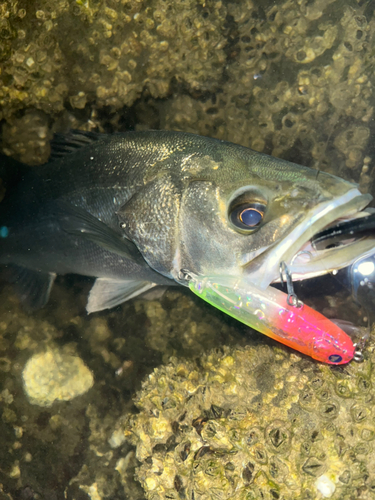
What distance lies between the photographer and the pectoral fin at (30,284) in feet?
10.9

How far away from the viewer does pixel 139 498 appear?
2.76 m

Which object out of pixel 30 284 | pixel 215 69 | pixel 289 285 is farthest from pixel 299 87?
pixel 30 284

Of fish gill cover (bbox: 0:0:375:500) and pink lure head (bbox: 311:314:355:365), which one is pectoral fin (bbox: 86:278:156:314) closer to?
fish gill cover (bbox: 0:0:375:500)

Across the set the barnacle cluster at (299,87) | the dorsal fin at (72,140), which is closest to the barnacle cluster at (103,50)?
the barnacle cluster at (299,87)

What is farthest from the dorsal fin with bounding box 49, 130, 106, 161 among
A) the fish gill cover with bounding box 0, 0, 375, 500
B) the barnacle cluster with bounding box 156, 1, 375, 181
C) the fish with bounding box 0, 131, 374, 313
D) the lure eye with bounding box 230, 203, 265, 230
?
the lure eye with bounding box 230, 203, 265, 230

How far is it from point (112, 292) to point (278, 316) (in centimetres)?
155

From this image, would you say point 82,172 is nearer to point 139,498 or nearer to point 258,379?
point 258,379

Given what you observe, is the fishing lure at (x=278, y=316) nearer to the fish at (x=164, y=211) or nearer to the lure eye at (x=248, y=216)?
the fish at (x=164, y=211)

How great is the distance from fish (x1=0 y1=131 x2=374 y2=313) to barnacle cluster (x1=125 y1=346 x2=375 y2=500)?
0.89 metres

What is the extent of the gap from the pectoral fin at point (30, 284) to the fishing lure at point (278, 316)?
1892 mm

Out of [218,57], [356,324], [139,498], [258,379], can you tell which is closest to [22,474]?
[139,498]

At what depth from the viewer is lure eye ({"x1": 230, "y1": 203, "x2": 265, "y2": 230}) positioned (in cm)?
191

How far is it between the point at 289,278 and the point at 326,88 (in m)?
2.01

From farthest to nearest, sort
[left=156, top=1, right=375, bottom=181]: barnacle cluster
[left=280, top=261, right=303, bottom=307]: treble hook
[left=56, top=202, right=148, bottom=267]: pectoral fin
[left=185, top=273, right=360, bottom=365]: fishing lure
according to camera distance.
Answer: [left=156, top=1, right=375, bottom=181]: barnacle cluster < [left=56, top=202, right=148, bottom=267]: pectoral fin < [left=185, top=273, right=360, bottom=365]: fishing lure < [left=280, top=261, right=303, bottom=307]: treble hook
